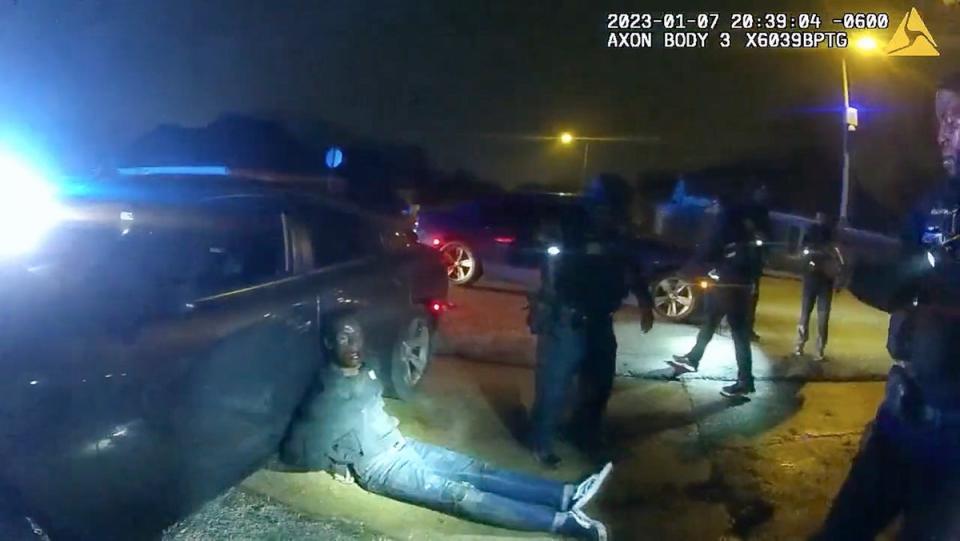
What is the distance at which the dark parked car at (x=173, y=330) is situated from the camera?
2.05 meters

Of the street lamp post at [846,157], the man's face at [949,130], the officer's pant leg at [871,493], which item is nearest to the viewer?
the man's face at [949,130]

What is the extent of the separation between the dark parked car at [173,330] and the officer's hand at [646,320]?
2.23 ft

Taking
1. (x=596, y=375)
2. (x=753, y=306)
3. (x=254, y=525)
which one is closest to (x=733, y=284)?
(x=753, y=306)

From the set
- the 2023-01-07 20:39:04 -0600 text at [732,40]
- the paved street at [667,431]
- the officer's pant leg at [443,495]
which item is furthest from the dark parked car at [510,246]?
the officer's pant leg at [443,495]

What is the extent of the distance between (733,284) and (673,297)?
19 cm

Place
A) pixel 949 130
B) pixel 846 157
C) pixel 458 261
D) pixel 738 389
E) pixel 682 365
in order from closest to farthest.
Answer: pixel 949 130, pixel 846 157, pixel 458 261, pixel 738 389, pixel 682 365

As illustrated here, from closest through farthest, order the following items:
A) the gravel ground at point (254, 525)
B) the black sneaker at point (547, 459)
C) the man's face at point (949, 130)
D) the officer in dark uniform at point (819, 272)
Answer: the man's face at point (949, 130)
the officer in dark uniform at point (819, 272)
the gravel ground at point (254, 525)
the black sneaker at point (547, 459)

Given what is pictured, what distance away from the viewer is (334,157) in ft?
8.90

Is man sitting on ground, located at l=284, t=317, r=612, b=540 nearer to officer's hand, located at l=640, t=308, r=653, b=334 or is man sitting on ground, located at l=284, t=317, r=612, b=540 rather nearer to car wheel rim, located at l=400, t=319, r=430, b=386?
car wheel rim, located at l=400, t=319, r=430, b=386

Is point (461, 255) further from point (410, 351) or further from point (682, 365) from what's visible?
point (682, 365)

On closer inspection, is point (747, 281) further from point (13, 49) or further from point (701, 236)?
point (13, 49)

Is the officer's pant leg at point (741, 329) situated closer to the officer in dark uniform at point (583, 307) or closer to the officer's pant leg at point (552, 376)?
the officer in dark uniform at point (583, 307)

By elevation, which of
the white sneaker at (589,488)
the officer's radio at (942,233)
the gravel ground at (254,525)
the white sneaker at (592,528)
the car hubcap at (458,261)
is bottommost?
the gravel ground at (254,525)

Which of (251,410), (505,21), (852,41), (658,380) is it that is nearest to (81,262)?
(251,410)
